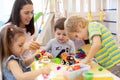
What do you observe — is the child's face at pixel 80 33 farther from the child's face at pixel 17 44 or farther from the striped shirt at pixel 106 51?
the child's face at pixel 17 44

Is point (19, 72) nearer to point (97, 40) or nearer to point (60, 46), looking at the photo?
point (97, 40)

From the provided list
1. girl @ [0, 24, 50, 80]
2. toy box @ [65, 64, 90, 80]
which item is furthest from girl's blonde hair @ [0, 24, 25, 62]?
toy box @ [65, 64, 90, 80]

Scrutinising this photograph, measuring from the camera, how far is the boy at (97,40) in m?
1.14

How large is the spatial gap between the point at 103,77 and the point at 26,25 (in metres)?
0.78

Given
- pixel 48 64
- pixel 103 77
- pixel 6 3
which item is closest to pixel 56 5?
pixel 6 3

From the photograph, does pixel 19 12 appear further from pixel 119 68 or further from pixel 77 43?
pixel 119 68

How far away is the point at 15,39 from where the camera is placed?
3.07ft

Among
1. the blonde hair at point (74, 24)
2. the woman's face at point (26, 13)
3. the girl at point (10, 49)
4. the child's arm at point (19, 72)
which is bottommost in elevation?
the child's arm at point (19, 72)

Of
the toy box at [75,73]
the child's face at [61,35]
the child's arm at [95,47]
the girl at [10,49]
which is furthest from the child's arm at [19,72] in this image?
the child's face at [61,35]

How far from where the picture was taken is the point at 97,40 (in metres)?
1.14

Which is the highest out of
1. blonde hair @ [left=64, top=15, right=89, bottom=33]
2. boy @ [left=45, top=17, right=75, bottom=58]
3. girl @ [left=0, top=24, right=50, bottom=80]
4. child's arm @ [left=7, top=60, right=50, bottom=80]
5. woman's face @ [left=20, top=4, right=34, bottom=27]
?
woman's face @ [left=20, top=4, right=34, bottom=27]

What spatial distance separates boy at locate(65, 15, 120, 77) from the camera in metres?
1.14

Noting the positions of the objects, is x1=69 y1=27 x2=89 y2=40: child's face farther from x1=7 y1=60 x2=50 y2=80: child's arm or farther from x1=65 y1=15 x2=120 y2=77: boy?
x1=7 y1=60 x2=50 y2=80: child's arm

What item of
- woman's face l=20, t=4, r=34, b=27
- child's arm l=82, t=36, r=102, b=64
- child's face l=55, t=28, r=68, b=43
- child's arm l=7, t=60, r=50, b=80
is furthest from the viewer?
child's face l=55, t=28, r=68, b=43
